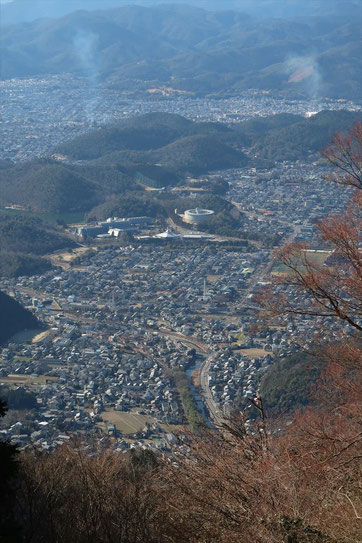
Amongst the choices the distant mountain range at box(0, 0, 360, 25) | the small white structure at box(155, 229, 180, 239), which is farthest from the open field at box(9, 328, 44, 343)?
the distant mountain range at box(0, 0, 360, 25)

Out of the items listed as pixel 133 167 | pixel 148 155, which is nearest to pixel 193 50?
pixel 148 155

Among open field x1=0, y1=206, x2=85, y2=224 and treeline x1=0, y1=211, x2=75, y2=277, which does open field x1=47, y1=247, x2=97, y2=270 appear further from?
open field x1=0, y1=206, x2=85, y2=224

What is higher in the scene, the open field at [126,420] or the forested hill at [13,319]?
the open field at [126,420]

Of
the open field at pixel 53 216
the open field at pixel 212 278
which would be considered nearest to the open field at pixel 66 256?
the open field at pixel 53 216

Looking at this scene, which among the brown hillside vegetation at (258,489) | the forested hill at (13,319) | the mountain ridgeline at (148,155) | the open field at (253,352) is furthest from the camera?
the mountain ridgeline at (148,155)

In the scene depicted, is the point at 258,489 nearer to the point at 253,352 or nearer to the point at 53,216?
the point at 253,352

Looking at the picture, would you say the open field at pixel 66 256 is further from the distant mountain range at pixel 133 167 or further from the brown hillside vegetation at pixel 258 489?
the brown hillside vegetation at pixel 258 489
